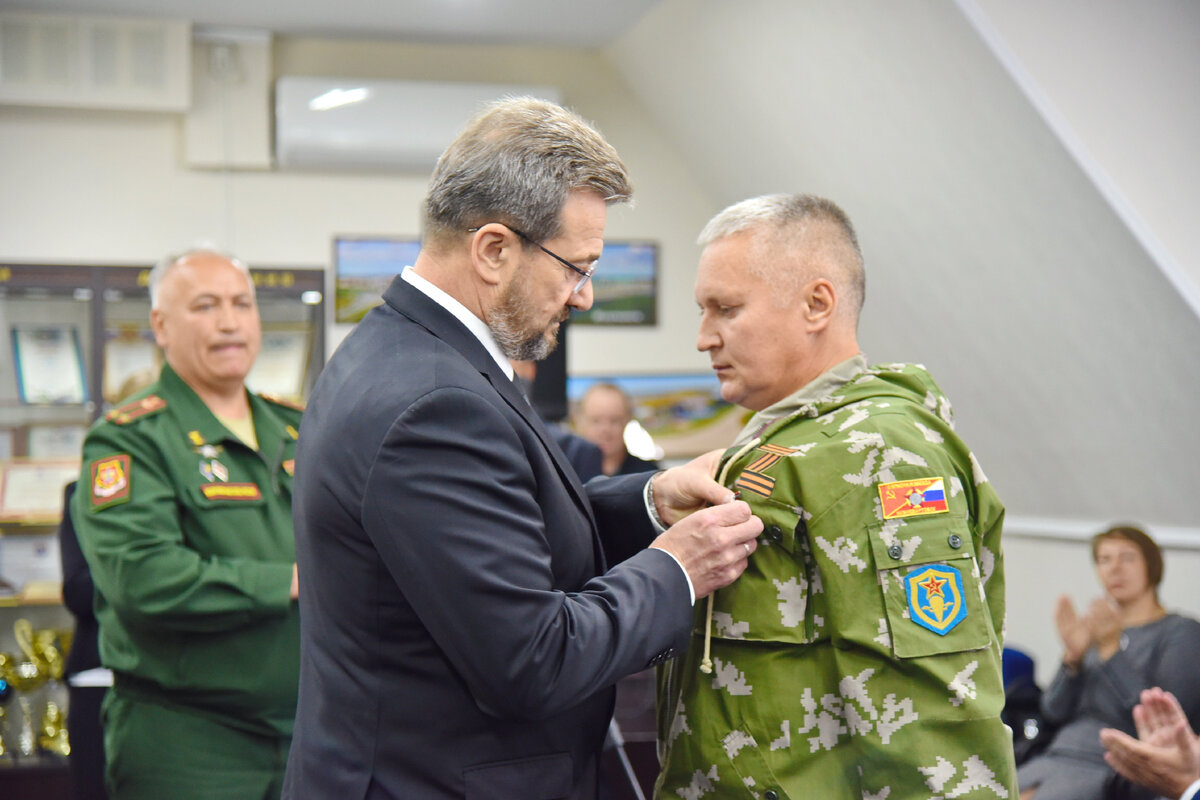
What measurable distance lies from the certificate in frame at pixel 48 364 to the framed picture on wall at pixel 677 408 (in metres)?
2.55

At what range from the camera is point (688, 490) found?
148 cm

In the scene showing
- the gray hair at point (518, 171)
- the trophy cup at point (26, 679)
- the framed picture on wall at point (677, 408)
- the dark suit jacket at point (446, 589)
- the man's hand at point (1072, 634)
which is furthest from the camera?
the framed picture on wall at point (677, 408)

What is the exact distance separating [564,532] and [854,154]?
3.40 metres

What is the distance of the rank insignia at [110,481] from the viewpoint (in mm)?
2074

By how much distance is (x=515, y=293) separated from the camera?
1.32m

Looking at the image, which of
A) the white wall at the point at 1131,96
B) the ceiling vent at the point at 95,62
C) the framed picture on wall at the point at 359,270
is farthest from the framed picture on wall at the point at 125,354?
the white wall at the point at 1131,96

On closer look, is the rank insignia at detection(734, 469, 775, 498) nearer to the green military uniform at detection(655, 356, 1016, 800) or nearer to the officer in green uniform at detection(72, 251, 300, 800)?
the green military uniform at detection(655, 356, 1016, 800)

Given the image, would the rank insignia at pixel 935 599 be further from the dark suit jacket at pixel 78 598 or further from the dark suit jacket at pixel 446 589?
the dark suit jacket at pixel 78 598

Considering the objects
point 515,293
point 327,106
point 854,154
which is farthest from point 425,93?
point 515,293

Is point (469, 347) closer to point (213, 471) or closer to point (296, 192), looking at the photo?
point (213, 471)

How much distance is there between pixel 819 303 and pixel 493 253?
54cm

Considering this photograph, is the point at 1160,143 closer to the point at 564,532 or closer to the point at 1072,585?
the point at 1072,585

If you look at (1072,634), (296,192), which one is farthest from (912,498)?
(296,192)

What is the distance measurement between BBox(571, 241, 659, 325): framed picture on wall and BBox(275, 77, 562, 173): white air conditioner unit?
1.00 m
